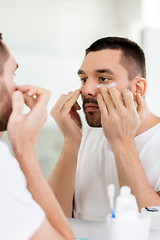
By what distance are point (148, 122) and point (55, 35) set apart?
398 millimetres

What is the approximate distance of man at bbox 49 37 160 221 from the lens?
3.00 feet

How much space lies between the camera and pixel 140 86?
3.07 ft

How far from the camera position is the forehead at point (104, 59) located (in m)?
0.95

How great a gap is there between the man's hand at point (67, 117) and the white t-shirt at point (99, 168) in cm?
3

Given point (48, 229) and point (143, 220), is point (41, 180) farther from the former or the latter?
point (143, 220)

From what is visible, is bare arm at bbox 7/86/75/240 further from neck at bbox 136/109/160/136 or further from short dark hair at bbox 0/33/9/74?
neck at bbox 136/109/160/136

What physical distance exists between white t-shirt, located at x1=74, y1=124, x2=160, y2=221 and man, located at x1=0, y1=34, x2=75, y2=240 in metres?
0.24

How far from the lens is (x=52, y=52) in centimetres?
103

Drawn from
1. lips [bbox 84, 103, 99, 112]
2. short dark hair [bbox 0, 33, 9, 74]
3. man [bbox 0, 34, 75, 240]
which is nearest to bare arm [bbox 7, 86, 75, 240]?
man [bbox 0, 34, 75, 240]

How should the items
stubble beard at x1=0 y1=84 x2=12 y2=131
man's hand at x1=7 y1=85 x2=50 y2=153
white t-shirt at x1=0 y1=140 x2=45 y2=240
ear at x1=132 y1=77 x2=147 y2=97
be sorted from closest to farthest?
1. white t-shirt at x1=0 y1=140 x2=45 y2=240
2. man's hand at x1=7 y1=85 x2=50 y2=153
3. stubble beard at x1=0 y1=84 x2=12 y2=131
4. ear at x1=132 y1=77 x2=147 y2=97

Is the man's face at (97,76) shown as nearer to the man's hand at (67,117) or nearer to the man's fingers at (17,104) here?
the man's hand at (67,117)

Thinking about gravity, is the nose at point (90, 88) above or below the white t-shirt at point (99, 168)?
above

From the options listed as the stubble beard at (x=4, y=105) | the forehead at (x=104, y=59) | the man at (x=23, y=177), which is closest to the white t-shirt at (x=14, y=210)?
the man at (x=23, y=177)

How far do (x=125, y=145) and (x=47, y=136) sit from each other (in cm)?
25
